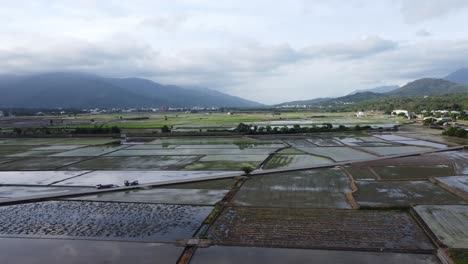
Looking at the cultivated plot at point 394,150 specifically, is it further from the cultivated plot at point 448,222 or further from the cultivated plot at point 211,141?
the cultivated plot at point 448,222

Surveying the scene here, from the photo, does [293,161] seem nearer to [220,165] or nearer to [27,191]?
[220,165]

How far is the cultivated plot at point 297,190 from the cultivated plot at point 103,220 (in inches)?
118

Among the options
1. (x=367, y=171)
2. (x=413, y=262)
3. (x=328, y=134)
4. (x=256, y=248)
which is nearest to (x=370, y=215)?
(x=413, y=262)

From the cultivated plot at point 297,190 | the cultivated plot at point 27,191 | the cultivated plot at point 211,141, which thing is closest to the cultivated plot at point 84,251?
the cultivated plot at point 297,190

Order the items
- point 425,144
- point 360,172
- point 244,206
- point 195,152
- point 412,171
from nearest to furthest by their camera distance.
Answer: point 244,206 < point 360,172 < point 412,171 < point 195,152 < point 425,144

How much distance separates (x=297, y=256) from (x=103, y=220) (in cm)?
864

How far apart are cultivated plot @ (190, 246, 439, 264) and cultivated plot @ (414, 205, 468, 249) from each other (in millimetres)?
1375

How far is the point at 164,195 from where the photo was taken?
1878cm

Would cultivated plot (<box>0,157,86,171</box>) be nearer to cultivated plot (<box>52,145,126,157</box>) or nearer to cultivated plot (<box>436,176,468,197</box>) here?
cultivated plot (<box>52,145,126,157</box>)

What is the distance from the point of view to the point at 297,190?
19.0 meters

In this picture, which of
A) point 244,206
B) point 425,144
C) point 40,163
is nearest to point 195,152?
point 40,163

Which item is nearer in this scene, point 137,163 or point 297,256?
point 297,256

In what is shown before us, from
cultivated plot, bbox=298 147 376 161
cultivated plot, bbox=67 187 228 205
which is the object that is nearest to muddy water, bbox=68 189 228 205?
cultivated plot, bbox=67 187 228 205

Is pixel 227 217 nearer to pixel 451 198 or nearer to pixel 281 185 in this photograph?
pixel 281 185
